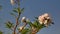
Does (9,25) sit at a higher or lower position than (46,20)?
higher

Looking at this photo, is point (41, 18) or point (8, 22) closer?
point (41, 18)

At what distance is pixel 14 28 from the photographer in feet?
4.18

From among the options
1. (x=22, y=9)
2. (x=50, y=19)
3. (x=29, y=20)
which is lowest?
(x=50, y=19)

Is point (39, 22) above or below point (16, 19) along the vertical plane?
below

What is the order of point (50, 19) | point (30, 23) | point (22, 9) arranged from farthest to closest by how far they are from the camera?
point (22, 9), point (30, 23), point (50, 19)

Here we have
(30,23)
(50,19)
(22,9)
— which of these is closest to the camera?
(50,19)

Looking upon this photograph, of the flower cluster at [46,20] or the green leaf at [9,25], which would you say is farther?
the green leaf at [9,25]

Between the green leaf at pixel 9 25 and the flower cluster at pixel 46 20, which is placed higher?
the green leaf at pixel 9 25

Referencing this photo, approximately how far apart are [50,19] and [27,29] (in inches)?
11.4

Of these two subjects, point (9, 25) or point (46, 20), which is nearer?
point (46, 20)

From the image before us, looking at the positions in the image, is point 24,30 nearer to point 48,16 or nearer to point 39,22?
point 39,22

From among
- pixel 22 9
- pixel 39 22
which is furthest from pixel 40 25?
pixel 22 9

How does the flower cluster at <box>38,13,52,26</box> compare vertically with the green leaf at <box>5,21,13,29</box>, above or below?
below

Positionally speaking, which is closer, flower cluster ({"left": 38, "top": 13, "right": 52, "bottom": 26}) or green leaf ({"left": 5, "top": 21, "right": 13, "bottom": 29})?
flower cluster ({"left": 38, "top": 13, "right": 52, "bottom": 26})
